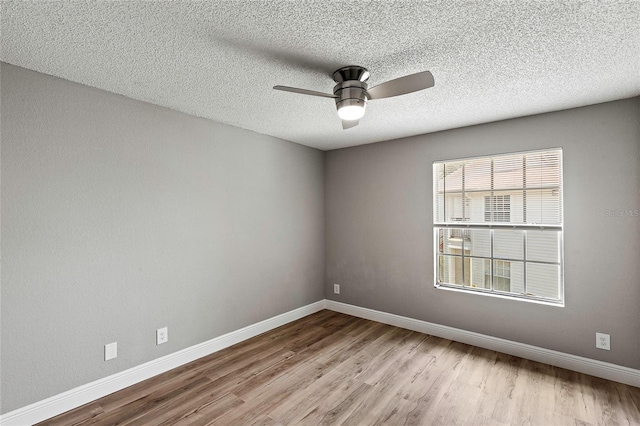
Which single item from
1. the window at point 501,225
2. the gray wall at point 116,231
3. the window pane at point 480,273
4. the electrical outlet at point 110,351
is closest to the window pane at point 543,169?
the window at point 501,225

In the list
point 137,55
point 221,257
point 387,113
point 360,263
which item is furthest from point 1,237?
point 360,263

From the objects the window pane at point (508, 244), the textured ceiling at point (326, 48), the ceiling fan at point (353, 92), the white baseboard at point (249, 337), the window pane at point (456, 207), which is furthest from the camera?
the window pane at point (456, 207)

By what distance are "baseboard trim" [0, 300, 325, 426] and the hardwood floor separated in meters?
0.06

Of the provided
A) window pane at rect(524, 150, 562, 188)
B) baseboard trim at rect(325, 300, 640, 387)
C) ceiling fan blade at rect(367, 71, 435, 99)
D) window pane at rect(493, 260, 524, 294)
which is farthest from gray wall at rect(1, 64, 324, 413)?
window pane at rect(524, 150, 562, 188)

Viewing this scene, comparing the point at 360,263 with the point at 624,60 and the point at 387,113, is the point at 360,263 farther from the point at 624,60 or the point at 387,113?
the point at 624,60

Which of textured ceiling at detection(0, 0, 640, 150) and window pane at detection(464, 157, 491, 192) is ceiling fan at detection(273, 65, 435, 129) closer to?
textured ceiling at detection(0, 0, 640, 150)

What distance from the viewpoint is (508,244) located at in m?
3.21

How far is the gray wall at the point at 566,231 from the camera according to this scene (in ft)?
8.55

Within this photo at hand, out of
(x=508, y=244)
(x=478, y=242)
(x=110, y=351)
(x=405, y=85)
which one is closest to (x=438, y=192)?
(x=478, y=242)

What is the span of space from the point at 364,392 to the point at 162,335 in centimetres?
186

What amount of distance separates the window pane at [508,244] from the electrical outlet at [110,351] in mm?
3710

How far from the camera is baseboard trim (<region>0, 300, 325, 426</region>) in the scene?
6.78 feet

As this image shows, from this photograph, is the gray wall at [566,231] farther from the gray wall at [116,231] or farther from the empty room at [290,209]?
the gray wall at [116,231]

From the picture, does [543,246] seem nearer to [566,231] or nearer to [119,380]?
[566,231]
